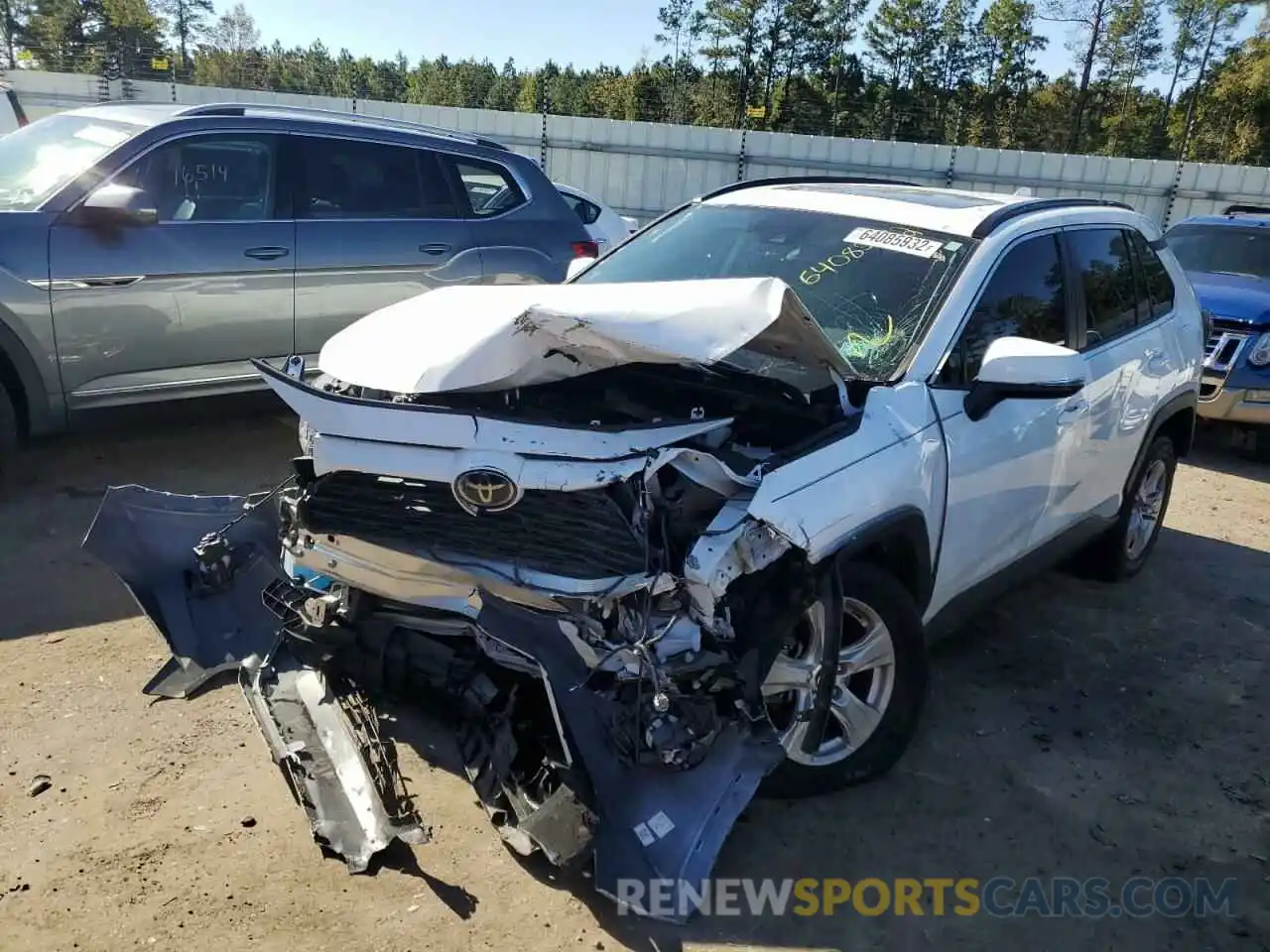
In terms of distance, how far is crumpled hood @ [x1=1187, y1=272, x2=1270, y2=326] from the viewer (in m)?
8.09

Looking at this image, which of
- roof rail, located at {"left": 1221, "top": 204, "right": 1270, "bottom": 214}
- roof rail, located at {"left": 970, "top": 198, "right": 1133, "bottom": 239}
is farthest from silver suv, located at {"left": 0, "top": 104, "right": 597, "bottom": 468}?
roof rail, located at {"left": 1221, "top": 204, "right": 1270, "bottom": 214}

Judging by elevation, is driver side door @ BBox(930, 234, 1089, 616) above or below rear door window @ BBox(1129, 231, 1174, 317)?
below

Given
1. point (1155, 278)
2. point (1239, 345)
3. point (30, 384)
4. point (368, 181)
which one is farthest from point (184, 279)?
point (1239, 345)

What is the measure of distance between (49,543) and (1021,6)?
46.3 meters

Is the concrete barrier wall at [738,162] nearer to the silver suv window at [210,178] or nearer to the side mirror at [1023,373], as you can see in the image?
the silver suv window at [210,178]

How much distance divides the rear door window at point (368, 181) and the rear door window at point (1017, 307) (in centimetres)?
390

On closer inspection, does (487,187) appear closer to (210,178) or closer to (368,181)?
(368,181)

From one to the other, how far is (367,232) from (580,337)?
3777mm

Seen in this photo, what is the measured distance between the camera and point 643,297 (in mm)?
3006

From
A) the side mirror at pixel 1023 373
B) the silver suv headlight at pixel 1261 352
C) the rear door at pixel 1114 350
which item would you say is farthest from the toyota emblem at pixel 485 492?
the silver suv headlight at pixel 1261 352

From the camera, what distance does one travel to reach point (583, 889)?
107 inches

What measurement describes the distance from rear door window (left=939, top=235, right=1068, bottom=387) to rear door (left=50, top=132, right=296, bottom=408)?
12.9 ft

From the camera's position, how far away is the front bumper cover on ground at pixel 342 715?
2.54 meters

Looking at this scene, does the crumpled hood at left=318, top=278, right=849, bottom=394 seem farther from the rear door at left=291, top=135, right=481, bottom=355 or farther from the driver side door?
the rear door at left=291, top=135, right=481, bottom=355
